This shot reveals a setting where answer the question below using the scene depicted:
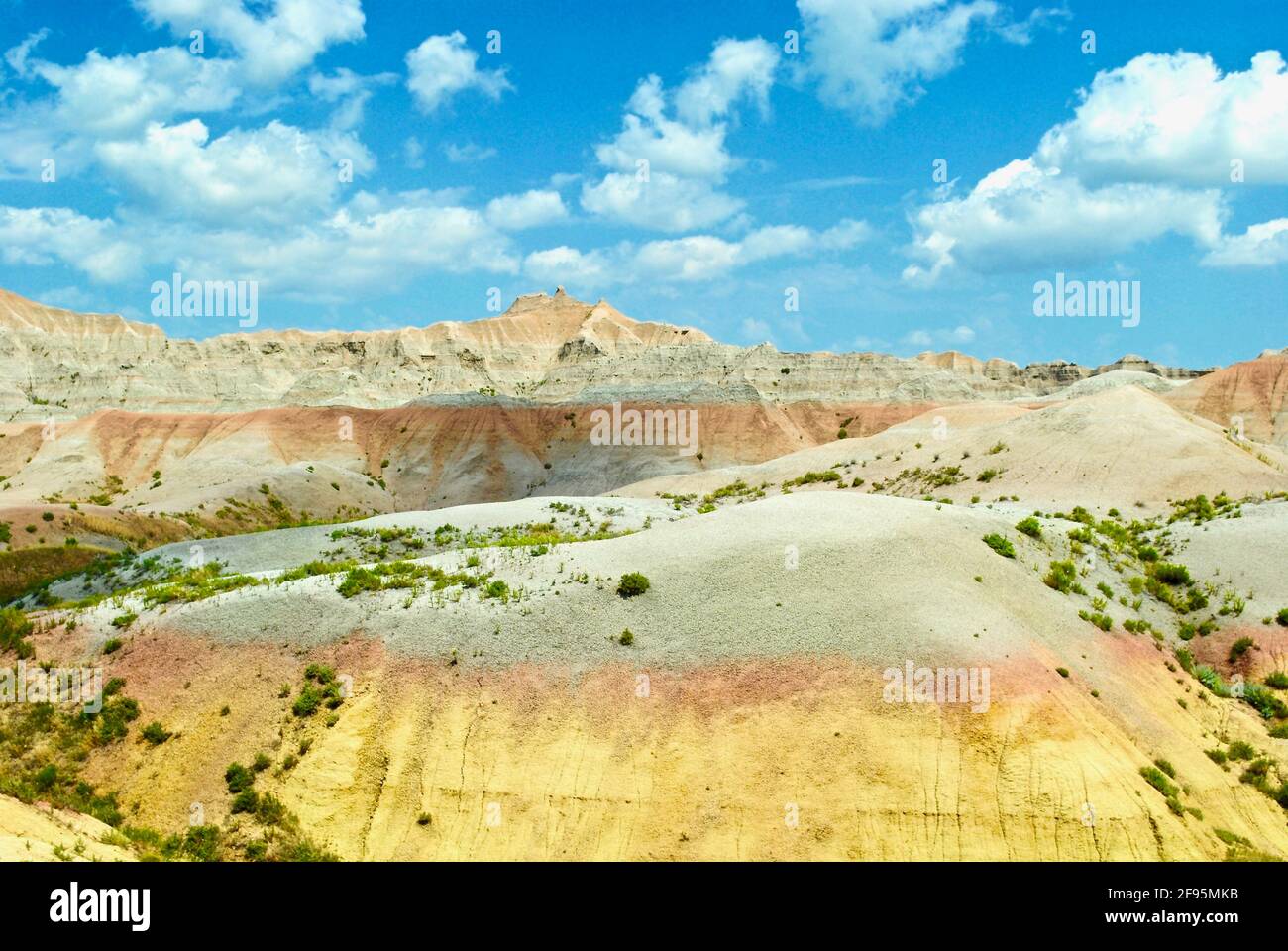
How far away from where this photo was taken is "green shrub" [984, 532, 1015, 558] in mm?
30889

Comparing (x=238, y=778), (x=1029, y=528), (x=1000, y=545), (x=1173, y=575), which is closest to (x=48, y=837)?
(x=238, y=778)

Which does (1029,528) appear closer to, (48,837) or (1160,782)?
(1160,782)

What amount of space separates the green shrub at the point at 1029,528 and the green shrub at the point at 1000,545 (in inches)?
106

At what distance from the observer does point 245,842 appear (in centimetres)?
2164

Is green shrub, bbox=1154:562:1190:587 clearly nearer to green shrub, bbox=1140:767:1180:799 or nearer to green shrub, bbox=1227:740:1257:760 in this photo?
green shrub, bbox=1227:740:1257:760

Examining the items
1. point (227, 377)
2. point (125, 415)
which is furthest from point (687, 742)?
point (227, 377)

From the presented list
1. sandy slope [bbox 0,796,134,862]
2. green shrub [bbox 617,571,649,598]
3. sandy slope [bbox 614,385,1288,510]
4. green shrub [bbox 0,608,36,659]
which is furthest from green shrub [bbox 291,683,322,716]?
sandy slope [bbox 614,385,1288,510]

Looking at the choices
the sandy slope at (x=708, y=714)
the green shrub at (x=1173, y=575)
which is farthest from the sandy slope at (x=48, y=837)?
the green shrub at (x=1173, y=575)

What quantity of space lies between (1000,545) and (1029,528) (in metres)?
3.64

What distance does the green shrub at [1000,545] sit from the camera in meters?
30.9

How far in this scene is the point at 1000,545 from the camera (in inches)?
1224

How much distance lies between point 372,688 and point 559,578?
6.36 m

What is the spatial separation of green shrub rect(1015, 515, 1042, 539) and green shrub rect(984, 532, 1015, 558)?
8.79ft

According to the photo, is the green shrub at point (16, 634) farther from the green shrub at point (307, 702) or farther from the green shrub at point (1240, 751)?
the green shrub at point (1240, 751)
